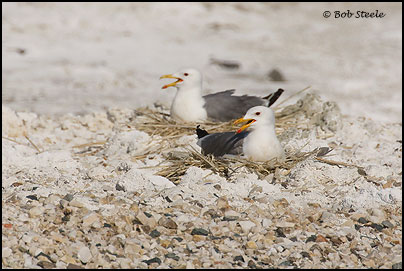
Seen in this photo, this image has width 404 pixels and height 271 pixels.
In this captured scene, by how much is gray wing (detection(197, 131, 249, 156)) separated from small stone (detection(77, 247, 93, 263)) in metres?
1.73

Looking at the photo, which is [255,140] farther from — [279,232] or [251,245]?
[251,245]

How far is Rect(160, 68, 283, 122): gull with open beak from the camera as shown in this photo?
6.25 m

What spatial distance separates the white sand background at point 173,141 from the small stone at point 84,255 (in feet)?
0.05

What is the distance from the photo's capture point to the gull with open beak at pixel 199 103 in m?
6.25

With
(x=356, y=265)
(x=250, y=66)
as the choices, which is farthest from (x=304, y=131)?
(x=250, y=66)

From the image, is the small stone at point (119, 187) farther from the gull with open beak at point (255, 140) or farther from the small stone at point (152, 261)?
the small stone at point (152, 261)

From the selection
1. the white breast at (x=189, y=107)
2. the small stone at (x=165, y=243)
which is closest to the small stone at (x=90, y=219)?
the small stone at (x=165, y=243)

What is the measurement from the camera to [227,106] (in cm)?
627

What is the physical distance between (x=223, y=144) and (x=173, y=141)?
2.60 feet

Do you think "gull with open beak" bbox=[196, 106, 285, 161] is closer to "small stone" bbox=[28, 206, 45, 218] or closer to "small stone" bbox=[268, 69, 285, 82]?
"small stone" bbox=[28, 206, 45, 218]

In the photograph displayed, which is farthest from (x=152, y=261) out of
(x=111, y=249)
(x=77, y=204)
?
(x=77, y=204)

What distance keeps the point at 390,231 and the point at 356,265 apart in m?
0.55

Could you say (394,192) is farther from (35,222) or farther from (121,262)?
(35,222)

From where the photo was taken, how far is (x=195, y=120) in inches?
247
